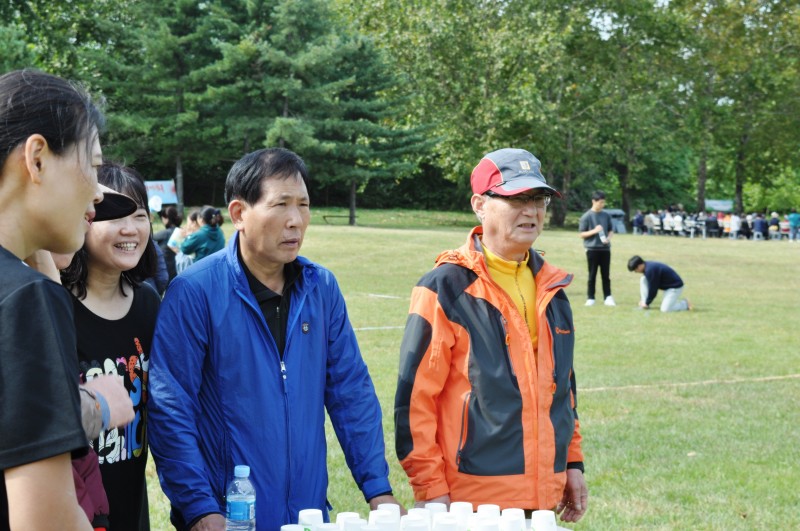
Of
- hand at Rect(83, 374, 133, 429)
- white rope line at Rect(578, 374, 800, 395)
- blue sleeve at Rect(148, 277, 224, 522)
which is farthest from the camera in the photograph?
white rope line at Rect(578, 374, 800, 395)

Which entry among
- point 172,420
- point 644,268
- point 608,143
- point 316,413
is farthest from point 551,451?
point 608,143

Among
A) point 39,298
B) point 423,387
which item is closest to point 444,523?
point 423,387

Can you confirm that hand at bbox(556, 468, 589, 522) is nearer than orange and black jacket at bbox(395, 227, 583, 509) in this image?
No

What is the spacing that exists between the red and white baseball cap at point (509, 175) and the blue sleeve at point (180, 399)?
1.29m

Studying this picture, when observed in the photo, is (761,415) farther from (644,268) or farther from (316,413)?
(644,268)

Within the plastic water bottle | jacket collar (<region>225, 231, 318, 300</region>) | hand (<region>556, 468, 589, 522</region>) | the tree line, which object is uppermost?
the tree line

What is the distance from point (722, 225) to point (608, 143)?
313 inches

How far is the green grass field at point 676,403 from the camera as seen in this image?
649 cm

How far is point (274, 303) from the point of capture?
3.40 metres

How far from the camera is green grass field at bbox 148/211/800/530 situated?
6492mm

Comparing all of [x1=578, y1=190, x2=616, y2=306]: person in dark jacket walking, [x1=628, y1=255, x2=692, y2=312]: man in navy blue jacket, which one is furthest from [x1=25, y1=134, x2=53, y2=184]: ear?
[x1=578, y1=190, x2=616, y2=306]: person in dark jacket walking

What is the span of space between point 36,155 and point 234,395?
59.8 inches

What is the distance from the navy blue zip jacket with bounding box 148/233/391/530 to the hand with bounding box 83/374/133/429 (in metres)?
1.02

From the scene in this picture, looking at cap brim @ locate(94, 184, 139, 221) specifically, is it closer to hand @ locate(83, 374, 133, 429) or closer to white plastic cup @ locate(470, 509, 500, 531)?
hand @ locate(83, 374, 133, 429)
